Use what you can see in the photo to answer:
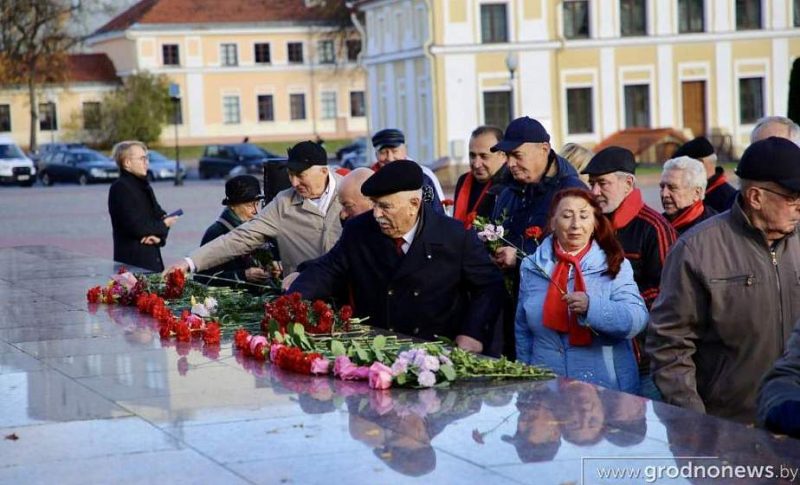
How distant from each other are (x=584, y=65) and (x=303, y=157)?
48342 millimetres

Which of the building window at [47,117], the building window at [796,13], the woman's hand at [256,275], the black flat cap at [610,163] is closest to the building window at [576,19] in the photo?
the building window at [796,13]

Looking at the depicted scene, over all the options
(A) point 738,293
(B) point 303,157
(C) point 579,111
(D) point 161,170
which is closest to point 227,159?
(D) point 161,170

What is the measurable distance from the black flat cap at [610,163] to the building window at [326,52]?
78.8 m

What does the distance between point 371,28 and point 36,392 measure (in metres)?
55.6

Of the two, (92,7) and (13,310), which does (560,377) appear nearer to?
(13,310)

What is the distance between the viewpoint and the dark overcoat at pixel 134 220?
481 inches

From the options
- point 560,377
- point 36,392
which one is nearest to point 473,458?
point 560,377

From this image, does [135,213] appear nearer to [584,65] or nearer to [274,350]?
[274,350]

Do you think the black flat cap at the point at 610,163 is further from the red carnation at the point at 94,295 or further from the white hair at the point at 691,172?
the red carnation at the point at 94,295

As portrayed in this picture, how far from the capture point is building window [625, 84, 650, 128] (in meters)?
58.0

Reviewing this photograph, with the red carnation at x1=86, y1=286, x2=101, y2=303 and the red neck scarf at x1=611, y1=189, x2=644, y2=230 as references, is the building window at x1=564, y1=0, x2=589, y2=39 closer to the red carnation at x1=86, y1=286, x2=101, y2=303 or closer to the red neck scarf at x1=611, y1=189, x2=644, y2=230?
the red carnation at x1=86, y1=286, x2=101, y2=303

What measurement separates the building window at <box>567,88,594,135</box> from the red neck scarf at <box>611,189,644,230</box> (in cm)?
4938

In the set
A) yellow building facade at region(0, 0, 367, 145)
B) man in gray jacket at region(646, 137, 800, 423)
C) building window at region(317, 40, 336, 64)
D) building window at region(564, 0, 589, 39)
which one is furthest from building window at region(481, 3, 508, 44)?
man in gray jacket at region(646, 137, 800, 423)

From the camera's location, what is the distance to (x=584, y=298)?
6.84m
